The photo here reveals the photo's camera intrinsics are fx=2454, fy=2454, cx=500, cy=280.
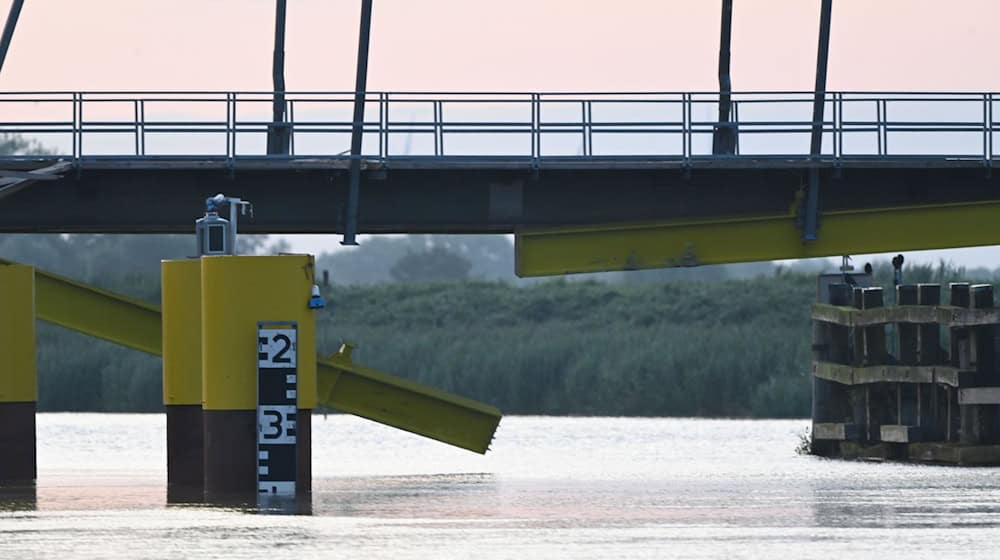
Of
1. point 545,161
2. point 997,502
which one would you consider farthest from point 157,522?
point 545,161

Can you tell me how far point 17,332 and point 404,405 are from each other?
625 centimetres

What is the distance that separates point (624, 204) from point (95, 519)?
1367 cm

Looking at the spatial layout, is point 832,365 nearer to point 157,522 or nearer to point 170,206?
point 170,206

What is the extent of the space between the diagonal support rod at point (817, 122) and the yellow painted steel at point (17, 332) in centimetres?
1215

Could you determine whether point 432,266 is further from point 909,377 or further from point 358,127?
point 358,127

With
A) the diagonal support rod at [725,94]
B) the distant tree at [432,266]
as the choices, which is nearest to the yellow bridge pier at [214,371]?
the diagonal support rod at [725,94]

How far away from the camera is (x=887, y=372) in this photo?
43969mm

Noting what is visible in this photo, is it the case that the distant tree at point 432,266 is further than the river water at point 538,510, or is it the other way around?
the distant tree at point 432,266

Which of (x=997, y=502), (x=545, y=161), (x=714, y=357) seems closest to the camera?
(x=997, y=502)

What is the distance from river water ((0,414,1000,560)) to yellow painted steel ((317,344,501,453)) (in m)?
0.80

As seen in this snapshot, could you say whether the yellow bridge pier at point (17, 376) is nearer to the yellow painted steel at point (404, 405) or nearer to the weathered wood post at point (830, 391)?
the yellow painted steel at point (404, 405)

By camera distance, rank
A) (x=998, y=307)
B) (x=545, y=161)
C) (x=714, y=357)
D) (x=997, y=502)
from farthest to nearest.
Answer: (x=714, y=357) < (x=998, y=307) < (x=545, y=161) < (x=997, y=502)

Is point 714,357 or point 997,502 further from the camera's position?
point 714,357

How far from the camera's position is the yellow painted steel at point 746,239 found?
3878 centimetres
